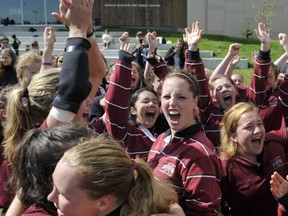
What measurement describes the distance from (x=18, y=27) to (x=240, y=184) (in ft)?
84.6

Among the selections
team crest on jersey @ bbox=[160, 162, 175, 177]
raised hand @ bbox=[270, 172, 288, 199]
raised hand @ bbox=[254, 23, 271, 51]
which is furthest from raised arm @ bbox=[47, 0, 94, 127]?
raised hand @ bbox=[254, 23, 271, 51]

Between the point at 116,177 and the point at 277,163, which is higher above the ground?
the point at 116,177

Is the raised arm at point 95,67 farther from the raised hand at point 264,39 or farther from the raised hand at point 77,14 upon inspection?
the raised hand at point 264,39

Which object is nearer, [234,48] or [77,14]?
[77,14]

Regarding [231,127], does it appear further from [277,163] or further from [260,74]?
[260,74]

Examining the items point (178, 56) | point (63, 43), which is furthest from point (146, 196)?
point (63, 43)

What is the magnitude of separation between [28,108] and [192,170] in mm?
957

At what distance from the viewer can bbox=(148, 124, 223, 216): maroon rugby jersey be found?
2.37 metres

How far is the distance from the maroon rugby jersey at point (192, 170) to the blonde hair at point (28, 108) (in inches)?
28.3

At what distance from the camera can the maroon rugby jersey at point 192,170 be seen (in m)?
2.37

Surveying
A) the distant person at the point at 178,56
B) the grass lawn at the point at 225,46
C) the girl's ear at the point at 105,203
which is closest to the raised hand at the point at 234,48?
the girl's ear at the point at 105,203

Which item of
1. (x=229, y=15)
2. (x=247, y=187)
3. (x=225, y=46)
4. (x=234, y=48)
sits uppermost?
(x=229, y=15)

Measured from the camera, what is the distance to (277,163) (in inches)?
126

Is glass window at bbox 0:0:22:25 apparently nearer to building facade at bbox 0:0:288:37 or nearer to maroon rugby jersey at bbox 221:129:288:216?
building facade at bbox 0:0:288:37
